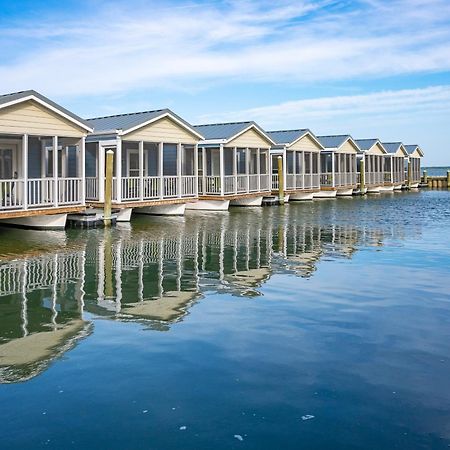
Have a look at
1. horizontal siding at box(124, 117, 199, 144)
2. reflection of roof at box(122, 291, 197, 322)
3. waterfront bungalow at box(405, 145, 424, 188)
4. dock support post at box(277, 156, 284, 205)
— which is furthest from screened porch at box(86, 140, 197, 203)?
waterfront bungalow at box(405, 145, 424, 188)

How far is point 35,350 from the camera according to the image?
7.06 metres

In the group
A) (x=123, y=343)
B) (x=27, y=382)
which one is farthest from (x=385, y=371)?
(x=27, y=382)

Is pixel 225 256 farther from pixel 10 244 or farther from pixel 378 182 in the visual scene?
pixel 378 182

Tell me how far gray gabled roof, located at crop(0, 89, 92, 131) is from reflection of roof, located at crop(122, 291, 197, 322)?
10.4m

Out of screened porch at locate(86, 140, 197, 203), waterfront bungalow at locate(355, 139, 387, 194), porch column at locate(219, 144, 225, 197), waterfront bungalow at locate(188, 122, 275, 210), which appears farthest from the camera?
waterfront bungalow at locate(355, 139, 387, 194)

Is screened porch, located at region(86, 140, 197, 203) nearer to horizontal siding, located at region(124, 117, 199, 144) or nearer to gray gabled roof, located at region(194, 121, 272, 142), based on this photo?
horizontal siding, located at region(124, 117, 199, 144)

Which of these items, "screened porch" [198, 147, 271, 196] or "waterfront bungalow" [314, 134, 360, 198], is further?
"waterfront bungalow" [314, 134, 360, 198]

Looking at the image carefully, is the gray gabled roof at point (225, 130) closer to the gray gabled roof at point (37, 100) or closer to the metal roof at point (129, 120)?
the metal roof at point (129, 120)

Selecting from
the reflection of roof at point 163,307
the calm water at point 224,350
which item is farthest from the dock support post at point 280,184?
the reflection of roof at point 163,307

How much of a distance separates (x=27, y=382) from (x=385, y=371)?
12.5 feet

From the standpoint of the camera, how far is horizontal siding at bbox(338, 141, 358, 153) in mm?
43594

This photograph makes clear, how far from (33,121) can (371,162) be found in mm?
39134

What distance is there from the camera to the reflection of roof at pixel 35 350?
20.8 ft

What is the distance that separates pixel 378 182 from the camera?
52094 millimetres
